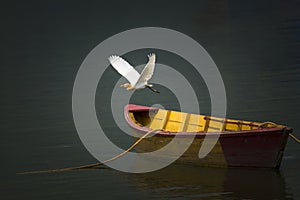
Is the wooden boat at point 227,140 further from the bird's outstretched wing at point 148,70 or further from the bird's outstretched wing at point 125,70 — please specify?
the bird's outstretched wing at point 148,70

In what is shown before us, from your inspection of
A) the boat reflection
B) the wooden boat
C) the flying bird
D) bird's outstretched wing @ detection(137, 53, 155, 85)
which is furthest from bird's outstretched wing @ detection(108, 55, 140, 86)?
the boat reflection

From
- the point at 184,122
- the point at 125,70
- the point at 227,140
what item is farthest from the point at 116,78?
the point at 227,140

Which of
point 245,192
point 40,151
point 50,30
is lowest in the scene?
point 245,192

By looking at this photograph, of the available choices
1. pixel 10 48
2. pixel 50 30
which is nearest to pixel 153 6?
pixel 50 30

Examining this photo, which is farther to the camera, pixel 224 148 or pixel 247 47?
pixel 247 47

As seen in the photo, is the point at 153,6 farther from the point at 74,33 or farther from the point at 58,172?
the point at 58,172

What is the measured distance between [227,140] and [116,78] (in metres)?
10.4

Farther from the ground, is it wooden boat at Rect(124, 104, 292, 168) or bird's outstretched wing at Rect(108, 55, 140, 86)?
bird's outstretched wing at Rect(108, 55, 140, 86)

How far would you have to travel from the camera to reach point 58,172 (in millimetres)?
18578

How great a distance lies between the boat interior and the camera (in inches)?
710

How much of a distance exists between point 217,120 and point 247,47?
12671mm

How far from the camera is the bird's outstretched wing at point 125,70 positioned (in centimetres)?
1747

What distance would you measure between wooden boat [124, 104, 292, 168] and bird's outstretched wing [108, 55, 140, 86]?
50.3 inches

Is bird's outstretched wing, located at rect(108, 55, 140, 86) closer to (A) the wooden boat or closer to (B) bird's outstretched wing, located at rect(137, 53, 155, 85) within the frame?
(B) bird's outstretched wing, located at rect(137, 53, 155, 85)
